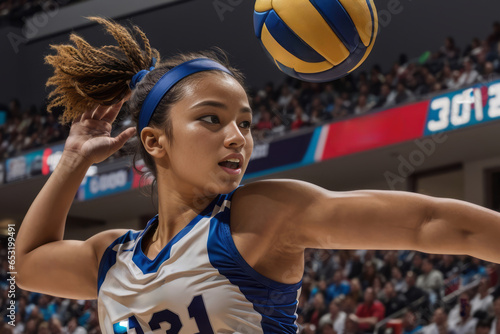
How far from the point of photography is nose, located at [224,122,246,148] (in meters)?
1.49

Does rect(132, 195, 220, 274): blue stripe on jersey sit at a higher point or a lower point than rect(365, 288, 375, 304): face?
lower

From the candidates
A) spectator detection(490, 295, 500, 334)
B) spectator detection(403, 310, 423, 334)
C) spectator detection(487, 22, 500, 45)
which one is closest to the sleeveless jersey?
spectator detection(490, 295, 500, 334)

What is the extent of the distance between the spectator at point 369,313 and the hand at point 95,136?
5725mm

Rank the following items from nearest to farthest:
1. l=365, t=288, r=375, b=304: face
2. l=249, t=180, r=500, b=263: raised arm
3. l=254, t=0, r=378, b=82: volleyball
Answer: l=249, t=180, r=500, b=263: raised arm < l=254, t=0, r=378, b=82: volleyball < l=365, t=288, r=375, b=304: face

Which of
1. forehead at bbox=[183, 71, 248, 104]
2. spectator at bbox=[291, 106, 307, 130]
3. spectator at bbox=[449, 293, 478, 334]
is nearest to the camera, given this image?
forehead at bbox=[183, 71, 248, 104]

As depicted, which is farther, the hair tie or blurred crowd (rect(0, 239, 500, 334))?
blurred crowd (rect(0, 239, 500, 334))

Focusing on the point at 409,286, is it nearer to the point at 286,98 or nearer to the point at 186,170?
the point at 286,98

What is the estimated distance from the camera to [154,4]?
43.7 feet

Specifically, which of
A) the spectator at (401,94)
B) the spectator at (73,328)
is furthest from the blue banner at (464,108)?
the spectator at (73,328)

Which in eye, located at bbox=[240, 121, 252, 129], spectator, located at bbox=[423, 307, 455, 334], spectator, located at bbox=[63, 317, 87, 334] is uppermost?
spectator, located at bbox=[423, 307, 455, 334]

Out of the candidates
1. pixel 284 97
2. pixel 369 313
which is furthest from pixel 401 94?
pixel 369 313

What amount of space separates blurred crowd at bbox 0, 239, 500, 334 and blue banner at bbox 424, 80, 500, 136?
A: 1614mm

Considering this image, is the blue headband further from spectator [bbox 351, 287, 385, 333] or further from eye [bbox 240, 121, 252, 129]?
spectator [bbox 351, 287, 385, 333]

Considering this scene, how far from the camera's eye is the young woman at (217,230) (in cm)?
130
